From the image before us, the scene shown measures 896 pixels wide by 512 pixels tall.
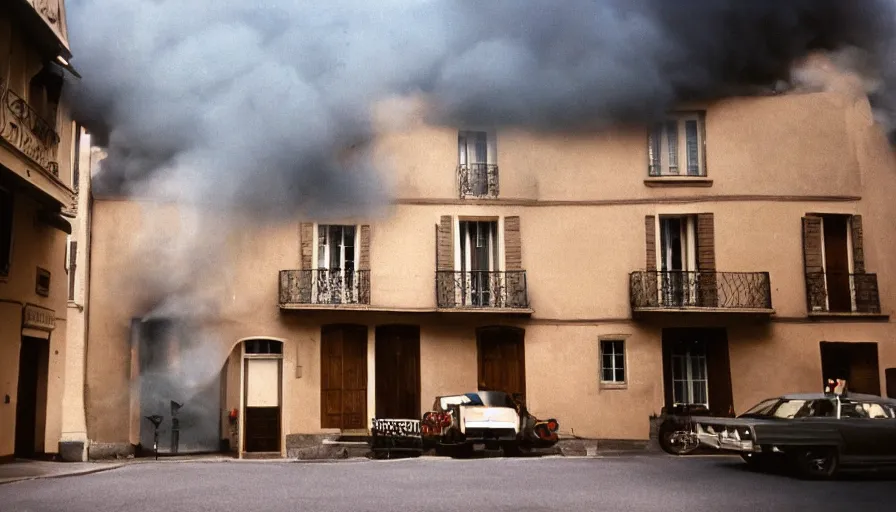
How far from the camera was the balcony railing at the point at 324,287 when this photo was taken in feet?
60.4

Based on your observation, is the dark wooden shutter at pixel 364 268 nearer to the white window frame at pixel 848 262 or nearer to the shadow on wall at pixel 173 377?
the shadow on wall at pixel 173 377

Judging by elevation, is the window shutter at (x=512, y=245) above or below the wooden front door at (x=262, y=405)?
above

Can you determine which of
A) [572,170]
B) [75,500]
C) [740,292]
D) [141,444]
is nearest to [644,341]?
[740,292]

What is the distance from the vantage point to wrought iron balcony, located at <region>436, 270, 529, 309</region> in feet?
62.1

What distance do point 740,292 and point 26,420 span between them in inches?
476

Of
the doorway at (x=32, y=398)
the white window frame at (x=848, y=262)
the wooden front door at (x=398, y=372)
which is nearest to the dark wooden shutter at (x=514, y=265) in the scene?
the wooden front door at (x=398, y=372)

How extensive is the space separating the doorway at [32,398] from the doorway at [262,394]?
13.3ft

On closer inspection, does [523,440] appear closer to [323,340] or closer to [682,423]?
[682,423]

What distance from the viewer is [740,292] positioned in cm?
1905

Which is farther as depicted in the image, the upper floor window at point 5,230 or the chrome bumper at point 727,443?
the upper floor window at point 5,230

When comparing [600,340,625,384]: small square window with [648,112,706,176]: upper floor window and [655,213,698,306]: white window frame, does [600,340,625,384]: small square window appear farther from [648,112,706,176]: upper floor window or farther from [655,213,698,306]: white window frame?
[648,112,706,176]: upper floor window

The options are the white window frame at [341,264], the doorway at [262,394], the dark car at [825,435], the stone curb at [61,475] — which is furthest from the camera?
the white window frame at [341,264]

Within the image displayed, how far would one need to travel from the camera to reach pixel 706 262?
1927 centimetres

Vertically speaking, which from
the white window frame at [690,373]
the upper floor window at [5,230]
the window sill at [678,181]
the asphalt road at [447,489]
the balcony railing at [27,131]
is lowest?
the asphalt road at [447,489]
